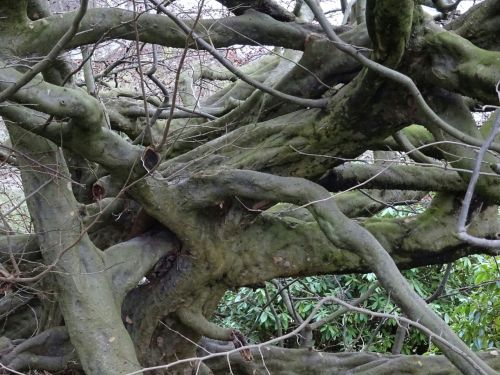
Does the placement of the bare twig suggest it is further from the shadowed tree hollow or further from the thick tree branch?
the thick tree branch

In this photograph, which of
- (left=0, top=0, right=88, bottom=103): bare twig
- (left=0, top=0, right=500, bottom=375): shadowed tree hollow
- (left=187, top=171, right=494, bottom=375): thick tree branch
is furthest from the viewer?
(left=0, top=0, right=500, bottom=375): shadowed tree hollow

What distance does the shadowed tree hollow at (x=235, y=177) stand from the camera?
9.73 ft

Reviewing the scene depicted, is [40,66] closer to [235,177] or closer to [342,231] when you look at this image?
[235,177]

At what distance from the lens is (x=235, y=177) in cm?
364

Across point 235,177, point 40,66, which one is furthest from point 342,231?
point 40,66

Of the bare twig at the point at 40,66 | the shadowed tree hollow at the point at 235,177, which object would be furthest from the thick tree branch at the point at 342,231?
the bare twig at the point at 40,66

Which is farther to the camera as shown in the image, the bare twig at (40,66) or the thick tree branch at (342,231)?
the thick tree branch at (342,231)

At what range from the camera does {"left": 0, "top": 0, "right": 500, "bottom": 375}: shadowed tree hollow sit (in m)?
2.97

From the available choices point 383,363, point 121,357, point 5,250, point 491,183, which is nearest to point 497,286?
point 383,363

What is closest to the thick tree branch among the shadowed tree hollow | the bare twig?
A: the shadowed tree hollow

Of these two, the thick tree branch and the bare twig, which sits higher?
the bare twig

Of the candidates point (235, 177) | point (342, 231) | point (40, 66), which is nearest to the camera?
point (40, 66)

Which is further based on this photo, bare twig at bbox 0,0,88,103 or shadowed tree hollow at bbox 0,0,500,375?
shadowed tree hollow at bbox 0,0,500,375

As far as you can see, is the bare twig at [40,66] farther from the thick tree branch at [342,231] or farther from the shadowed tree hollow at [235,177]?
the thick tree branch at [342,231]
